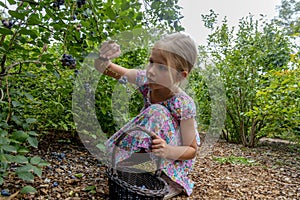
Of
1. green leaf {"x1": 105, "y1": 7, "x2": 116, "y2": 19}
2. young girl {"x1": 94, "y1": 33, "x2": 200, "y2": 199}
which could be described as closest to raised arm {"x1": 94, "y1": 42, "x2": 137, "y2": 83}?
young girl {"x1": 94, "y1": 33, "x2": 200, "y2": 199}

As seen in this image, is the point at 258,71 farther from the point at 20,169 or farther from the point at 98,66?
the point at 20,169

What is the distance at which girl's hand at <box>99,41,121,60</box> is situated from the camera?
3.57ft

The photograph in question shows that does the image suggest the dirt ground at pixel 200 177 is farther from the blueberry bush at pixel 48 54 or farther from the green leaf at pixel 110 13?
the green leaf at pixel 110 13

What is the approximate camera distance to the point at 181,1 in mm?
1094

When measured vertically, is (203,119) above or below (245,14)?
below

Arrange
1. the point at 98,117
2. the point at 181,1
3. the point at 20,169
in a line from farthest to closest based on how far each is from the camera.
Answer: the point at 98,117 < the point at 181,1 < the point at 20,169

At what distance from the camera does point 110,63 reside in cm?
125

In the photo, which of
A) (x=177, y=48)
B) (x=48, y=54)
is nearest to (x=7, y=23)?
(x=48, y=54)

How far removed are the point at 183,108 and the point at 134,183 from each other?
40 cm

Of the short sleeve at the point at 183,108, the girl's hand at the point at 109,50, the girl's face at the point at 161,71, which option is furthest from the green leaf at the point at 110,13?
the short sleeve at the point at 183,108

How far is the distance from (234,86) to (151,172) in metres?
1.79

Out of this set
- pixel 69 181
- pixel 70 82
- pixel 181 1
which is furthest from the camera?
pixel 70 82

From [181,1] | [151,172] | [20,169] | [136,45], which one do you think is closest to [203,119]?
[151,172]

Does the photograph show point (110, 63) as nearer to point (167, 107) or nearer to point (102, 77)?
point (102, 77)
